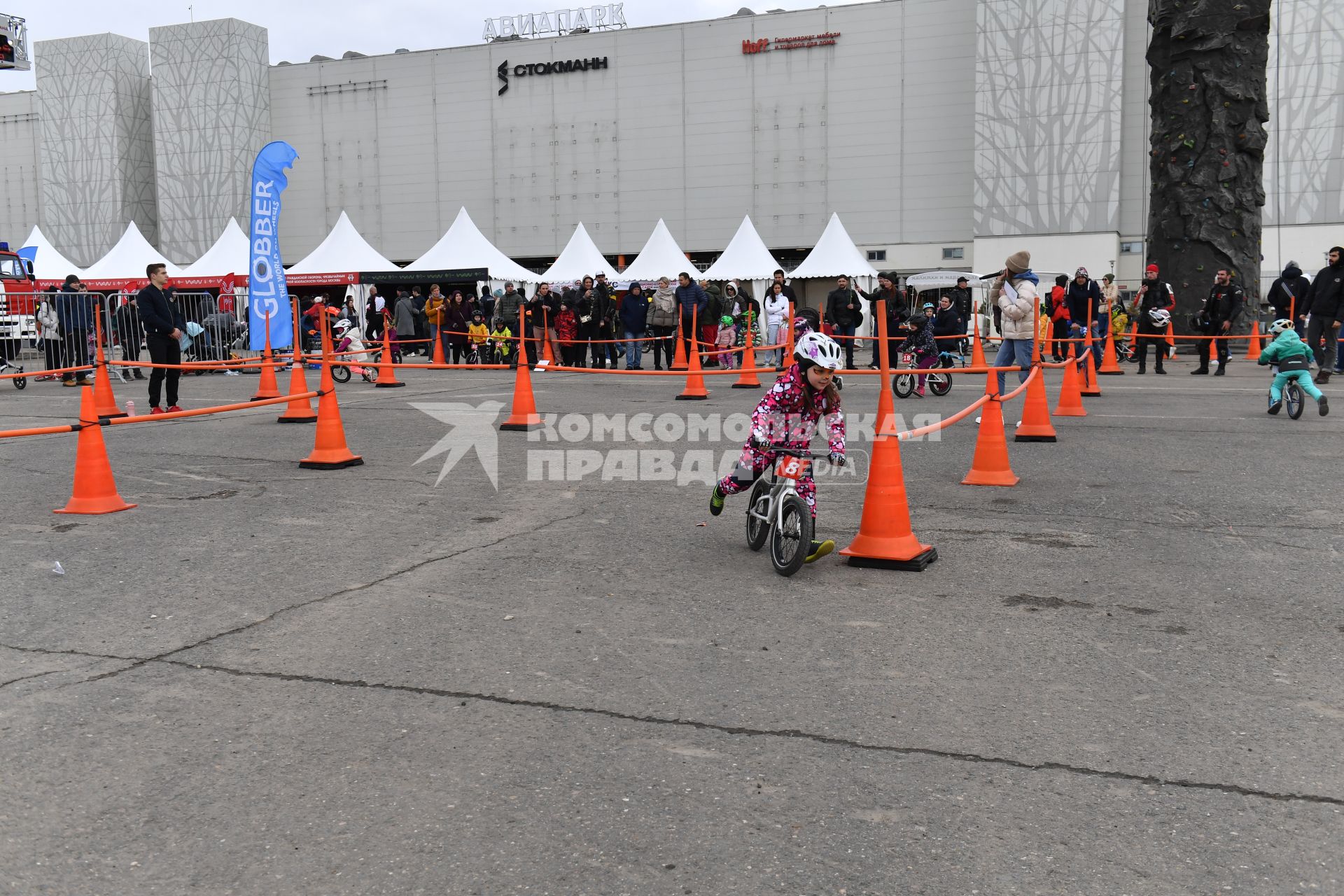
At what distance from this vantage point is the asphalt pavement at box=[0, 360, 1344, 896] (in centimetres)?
310

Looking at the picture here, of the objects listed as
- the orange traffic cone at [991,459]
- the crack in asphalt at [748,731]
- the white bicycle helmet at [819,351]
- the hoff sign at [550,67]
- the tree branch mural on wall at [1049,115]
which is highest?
the hoff sign at [550,67]

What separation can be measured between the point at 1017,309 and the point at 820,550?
7530 mm

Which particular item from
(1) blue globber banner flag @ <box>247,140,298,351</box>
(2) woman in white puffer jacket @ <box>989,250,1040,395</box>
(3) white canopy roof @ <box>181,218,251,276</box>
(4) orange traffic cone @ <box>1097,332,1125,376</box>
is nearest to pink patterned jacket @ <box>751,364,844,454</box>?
(2) woman in white puffer jacket @ <box>989,250,1040,395</box>

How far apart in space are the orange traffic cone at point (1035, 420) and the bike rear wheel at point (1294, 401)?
142 inches

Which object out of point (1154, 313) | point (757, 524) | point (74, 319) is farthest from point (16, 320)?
point (1154, 313)

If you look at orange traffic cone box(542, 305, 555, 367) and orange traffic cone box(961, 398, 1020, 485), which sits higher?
orange traffic cone box(542, 305, 555, 367)

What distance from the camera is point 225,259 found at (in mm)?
35219

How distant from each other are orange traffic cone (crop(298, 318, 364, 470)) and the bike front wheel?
17.7 feet

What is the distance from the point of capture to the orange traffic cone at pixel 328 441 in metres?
10.3

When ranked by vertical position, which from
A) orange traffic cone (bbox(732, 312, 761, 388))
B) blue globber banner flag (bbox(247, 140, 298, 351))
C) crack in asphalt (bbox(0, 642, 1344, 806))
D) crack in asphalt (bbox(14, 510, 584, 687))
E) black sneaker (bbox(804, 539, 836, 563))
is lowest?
crack in asphalt (bbox(0, 642, 1344, 806))

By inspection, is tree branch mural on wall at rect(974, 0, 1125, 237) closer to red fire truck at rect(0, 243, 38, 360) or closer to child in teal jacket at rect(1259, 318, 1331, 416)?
child in teal jacket at rect(1259, 318, 1331, 416)

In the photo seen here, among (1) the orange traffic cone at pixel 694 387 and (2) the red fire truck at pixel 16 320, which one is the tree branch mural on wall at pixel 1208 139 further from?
(2) the red fire truck at pixel 16 320

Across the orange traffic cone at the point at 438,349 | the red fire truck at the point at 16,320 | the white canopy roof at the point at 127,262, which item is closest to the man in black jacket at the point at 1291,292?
the orange traffic cone at the point at 438,349

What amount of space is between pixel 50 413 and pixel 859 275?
22882 millimetres
